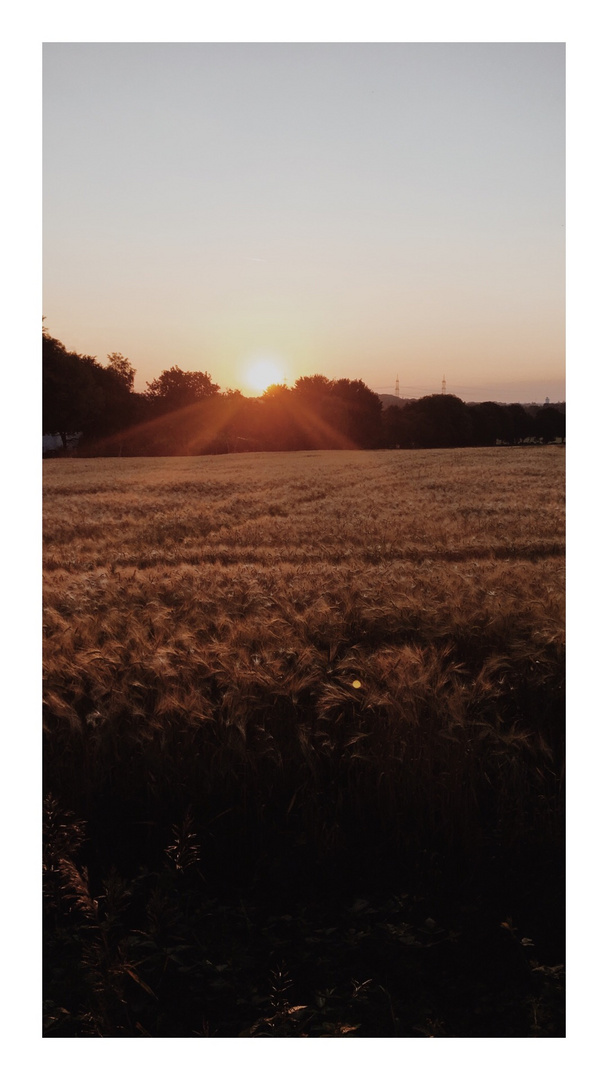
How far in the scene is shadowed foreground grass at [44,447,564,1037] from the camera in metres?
2.35

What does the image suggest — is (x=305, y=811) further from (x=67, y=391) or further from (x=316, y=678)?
(x=67, y=391)

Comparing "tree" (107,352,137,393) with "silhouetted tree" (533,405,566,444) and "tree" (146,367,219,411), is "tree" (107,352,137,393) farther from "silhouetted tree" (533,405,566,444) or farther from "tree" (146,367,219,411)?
"silhouetted tree" (533,405,566,444)

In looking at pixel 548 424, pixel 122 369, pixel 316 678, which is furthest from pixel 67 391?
pixel 316 678

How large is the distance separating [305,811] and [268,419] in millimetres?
57994

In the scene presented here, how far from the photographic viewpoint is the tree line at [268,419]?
56625mm

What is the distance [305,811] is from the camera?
3.27 meters

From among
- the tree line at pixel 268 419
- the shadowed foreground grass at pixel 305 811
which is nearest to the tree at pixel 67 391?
the tree line at pixel 268 419

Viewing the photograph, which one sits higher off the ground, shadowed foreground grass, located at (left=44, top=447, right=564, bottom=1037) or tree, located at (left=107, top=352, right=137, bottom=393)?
tree, located at (left=107, top=352, right=137, bottom=393)

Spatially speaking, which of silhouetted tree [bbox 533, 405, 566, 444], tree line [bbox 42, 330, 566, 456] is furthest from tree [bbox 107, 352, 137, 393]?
silhouetted tree [bbox 533, 405, 566, 444]

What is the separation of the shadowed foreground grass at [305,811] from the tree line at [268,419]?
50266 mm

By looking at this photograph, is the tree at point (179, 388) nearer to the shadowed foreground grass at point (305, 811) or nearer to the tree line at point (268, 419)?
the tree line at point (268, 419)

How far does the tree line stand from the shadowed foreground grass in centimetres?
5027

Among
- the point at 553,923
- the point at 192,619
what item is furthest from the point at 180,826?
the point at 192,619
